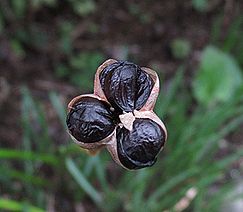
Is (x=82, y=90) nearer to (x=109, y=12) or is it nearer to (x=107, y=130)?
(x=109, y=12)

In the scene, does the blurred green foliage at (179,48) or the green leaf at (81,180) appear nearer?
the green leaf at (81,180)

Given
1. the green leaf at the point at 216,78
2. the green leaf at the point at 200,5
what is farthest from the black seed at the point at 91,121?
the green leaf at the point at 200,5

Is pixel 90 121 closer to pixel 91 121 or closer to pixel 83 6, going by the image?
pixel 91 121

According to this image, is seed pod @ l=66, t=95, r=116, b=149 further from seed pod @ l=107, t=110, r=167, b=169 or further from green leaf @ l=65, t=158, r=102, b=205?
green leaf @ l=65, t=158, r=102, b=205

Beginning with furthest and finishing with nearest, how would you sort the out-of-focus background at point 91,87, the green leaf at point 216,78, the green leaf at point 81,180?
the green leaf at point 216,78
the out-of-focus background at point 91,87
the green leaf at point 81,180

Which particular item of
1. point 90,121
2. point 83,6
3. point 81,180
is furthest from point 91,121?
point 83,6

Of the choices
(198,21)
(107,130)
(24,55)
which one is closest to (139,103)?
(107,130)

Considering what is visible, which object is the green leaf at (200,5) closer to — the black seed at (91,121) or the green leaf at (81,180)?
the green leaf at (81,180)
